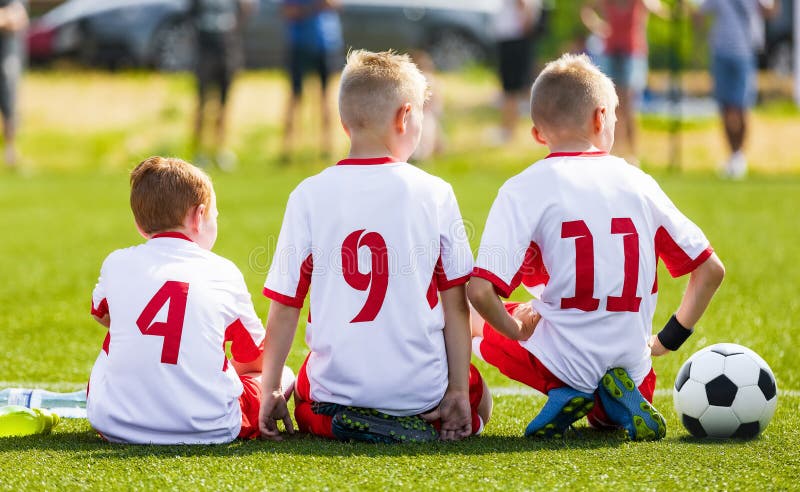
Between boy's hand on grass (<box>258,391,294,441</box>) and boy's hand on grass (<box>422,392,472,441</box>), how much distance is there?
0.44 m

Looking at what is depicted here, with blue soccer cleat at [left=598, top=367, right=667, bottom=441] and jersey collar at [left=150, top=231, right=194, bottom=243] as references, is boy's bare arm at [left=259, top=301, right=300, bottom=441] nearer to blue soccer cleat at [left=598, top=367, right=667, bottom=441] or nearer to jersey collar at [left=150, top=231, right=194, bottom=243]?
jersey collar at [left=150, top=231, right=194, bottom=243]

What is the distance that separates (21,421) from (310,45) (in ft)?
30.8

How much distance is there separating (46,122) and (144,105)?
1382mm

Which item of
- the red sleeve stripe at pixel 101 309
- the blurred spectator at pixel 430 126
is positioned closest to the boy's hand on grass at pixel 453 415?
the red sleeve stripe at pixel 101 309

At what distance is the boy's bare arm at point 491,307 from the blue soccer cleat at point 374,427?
393mm

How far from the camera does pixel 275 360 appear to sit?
326 cm

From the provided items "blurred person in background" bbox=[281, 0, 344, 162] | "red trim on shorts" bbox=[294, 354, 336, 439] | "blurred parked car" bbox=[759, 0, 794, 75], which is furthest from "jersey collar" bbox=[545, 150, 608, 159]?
"blurred parked car" bbox=[759, 0, 794, 75]

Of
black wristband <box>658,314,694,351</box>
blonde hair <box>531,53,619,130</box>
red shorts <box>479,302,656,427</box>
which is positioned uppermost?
blonde hair <box>531,53,619,130</box>

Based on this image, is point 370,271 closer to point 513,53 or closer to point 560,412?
point 560,412

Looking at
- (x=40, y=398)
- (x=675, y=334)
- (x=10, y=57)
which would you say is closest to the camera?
(x=675, y=334)

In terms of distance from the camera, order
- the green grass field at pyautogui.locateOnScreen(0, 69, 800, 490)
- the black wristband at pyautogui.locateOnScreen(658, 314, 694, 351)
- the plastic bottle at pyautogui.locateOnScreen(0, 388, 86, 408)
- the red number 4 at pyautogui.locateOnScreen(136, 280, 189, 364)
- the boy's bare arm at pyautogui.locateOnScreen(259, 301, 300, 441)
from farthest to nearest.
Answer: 1. the plastic bottle at pyautogui.locateOnScreen(0, 388, 86, 408)
2. the black wristband at pyautogui.locateOnScreen(658, 314, 694, 351)
3. the boy's bare arm at pyautogui.locateOnScreen(259, 301, 300, 441)
4. the red number 4 at pyautogui.locateOnScreen(136, 280, 189, 364)
5. the green grass field at pyautogui.locateOnScreen(0, 69, 800, 490)

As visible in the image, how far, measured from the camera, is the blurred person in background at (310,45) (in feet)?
40.2

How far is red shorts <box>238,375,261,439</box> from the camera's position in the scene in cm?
333

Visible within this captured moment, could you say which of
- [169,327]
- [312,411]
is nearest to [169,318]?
[169,327]
